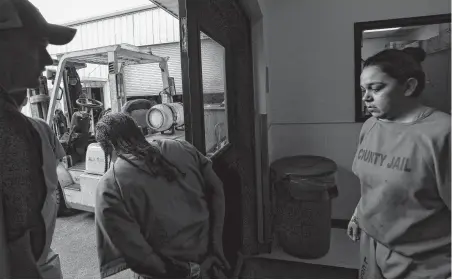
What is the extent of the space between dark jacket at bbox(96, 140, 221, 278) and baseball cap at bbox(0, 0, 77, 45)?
517 mm

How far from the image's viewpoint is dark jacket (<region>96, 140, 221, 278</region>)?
1041 mm

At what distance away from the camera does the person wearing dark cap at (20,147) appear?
2.02 feet

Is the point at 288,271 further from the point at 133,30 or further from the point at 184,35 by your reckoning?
the point at 133,30

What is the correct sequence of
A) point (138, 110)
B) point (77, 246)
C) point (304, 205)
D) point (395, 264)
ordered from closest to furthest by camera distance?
point (395, 264) → point (304, 205) → point (77, 246) → point (138, 110)

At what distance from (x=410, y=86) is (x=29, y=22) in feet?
4.34

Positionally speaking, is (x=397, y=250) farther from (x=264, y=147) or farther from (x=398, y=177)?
(x=264, y=147)

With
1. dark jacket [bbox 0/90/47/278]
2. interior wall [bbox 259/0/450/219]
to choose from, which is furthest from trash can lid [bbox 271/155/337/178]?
dark jacket [bbox 0/90/47/278]

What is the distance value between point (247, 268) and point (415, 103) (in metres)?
2.12

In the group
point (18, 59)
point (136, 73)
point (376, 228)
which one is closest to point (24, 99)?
point (18, 59)

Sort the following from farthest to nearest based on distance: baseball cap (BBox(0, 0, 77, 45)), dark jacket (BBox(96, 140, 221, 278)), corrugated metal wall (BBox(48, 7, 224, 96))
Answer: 1. corrugated metal wall (BBox(48, 7, 224, 96))
2. dark jacket (BBox(96, 140, 221, 278))
3. baseball cap (BBox(0, 0, 77, 45))

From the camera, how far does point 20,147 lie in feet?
2.13

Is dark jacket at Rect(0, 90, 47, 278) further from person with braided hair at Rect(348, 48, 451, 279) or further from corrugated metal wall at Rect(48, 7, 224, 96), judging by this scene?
corrugated metal wall at Rect(48, 7, 224, 96)

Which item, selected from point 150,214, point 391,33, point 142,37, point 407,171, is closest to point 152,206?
point 150,214

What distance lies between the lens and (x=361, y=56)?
337 cm
